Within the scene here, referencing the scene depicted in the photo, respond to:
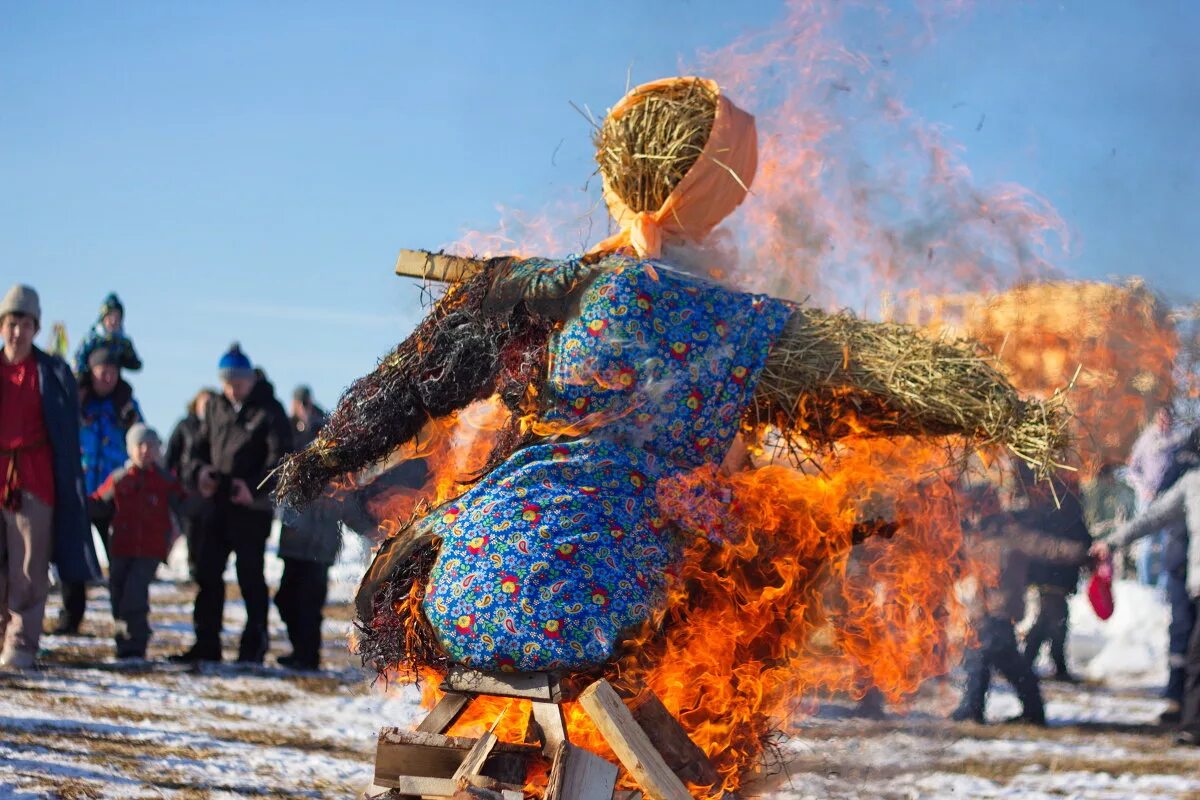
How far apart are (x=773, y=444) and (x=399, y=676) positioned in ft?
4.75

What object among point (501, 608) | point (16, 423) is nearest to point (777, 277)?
point (501, 608)

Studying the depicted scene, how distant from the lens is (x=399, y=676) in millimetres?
4238

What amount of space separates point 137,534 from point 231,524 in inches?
28.9

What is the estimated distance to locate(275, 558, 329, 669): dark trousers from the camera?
32.2 feet

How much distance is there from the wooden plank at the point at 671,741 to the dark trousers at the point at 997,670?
17.8 ft

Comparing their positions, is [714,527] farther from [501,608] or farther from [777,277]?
[777,277]

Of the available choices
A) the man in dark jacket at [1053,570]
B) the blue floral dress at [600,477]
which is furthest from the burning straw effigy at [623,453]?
the man in dark jacket at [1053,570]

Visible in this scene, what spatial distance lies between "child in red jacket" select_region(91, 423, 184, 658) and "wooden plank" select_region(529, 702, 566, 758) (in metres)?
6.69

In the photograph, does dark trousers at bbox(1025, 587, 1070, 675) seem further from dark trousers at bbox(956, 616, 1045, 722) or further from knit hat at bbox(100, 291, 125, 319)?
knit hat at bbox(100, 291, 125, 319)

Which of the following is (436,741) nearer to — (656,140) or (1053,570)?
(656,140)

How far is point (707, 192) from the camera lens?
4523mm

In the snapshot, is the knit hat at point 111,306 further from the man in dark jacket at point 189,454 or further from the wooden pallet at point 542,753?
the wooden pallet at point 542,753

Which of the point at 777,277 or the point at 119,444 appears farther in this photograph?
the point at 119,444

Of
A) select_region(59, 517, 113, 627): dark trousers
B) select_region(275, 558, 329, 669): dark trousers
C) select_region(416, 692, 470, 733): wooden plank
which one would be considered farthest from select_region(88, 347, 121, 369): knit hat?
select_region(416, 692, 470, 733): wooden plank
